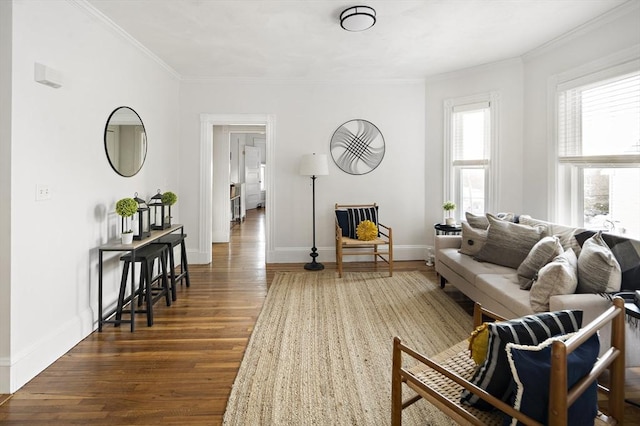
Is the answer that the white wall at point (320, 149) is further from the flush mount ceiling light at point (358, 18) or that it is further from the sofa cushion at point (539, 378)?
the sofa cushion at point (539, 378)

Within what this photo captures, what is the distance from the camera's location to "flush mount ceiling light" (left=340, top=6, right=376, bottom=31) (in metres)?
2.97

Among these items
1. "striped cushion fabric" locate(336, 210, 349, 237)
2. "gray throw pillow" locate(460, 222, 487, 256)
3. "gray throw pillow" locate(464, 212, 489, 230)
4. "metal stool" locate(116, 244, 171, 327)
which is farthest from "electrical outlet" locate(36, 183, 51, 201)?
"gray throw pillow" locate(464, 212, 489, 230)

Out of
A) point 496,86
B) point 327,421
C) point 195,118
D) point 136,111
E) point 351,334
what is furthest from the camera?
A: point 195,118

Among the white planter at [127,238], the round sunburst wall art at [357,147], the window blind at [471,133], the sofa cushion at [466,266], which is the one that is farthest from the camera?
the round sunburst wall art at [357,147]

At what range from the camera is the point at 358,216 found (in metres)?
4.90

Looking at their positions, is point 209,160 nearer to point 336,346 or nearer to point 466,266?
point 336,346

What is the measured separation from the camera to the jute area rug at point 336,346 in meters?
1.90

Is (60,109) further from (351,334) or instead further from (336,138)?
(336,138)

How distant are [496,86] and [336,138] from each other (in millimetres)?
2230

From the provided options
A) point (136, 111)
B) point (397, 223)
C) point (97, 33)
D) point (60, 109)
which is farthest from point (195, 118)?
point (397, 223)

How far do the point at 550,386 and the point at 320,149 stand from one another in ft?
15.0

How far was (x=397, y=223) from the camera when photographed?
536 cm

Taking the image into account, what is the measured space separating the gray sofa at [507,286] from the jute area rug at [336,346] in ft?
0.98

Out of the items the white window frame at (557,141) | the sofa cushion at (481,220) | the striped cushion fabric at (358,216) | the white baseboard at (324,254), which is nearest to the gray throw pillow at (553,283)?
the sofa cushion at (481,220)
